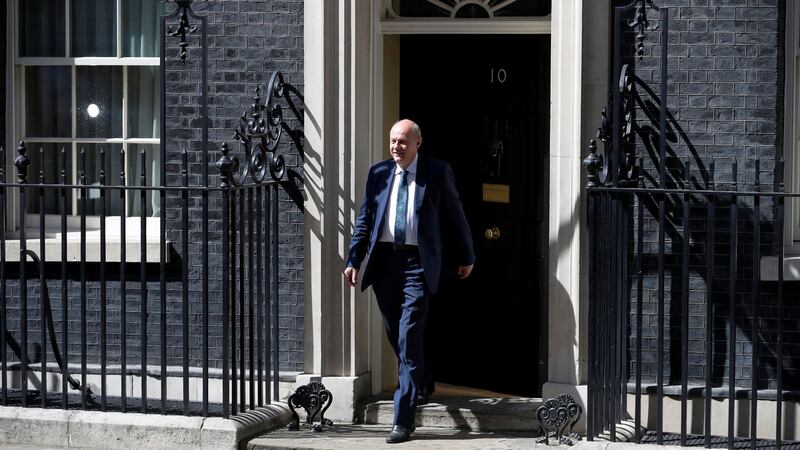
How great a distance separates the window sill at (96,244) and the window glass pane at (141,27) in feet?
3.67

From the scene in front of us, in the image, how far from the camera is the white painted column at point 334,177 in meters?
8.74

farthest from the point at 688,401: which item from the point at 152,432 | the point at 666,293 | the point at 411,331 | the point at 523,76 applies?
the point at 152,432

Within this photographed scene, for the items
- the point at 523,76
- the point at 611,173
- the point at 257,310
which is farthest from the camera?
the point at 523,76

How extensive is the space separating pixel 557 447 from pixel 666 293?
1134 millimetres

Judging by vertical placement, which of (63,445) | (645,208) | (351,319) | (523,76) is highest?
(523,76)

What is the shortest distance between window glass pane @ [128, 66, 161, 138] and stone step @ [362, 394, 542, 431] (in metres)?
2.37

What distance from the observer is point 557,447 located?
8.11 m

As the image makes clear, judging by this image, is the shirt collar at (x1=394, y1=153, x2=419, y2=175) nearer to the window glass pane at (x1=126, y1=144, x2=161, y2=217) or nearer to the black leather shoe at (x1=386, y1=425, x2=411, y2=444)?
the black leather shoe at (x1=386, y1=425, x2=411, y2=444)

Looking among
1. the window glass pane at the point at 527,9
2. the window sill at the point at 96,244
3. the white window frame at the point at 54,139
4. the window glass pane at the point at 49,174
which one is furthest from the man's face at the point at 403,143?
the window glass pane at the point at 49,174

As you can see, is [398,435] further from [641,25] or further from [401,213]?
[641,25]

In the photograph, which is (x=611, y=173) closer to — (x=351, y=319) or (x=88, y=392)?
(x=351, y=319)

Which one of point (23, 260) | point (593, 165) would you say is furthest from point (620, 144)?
point (23, 260)

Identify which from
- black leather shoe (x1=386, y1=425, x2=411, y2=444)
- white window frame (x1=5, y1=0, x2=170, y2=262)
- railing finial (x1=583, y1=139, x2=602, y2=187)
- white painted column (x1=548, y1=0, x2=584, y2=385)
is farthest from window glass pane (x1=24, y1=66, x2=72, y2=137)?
railing finial (x1=583, y1=139, x2=602, y2=187)

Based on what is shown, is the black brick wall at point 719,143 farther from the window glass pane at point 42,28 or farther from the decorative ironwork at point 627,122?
the window glass pane at point 42,28
